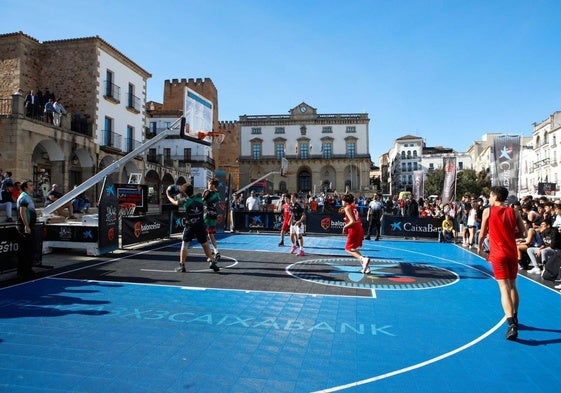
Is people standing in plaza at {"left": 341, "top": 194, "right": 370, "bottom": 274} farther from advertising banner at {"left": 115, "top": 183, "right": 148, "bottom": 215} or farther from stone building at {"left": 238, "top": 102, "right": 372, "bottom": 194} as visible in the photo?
stone building at {"left": 238, "top": 102, "right": 372, "bottom": 194}

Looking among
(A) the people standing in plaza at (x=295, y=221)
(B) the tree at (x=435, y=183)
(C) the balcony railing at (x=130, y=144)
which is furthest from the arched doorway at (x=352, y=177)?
(A) the people standing in plaza at (x=295, y=221)

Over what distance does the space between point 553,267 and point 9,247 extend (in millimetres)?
11802

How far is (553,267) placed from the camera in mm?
8664

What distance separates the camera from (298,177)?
67.9 m

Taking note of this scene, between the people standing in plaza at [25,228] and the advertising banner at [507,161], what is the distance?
53.6ft

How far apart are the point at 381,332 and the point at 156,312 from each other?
328cm

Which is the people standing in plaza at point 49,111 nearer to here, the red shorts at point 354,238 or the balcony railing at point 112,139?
the balcony railing at point 112,139

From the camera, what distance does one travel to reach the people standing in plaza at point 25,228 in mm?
7781

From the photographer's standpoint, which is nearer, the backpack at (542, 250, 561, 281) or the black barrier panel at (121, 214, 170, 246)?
the backpack at (542, 250, 561, 281)

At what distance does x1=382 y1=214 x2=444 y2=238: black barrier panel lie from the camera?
57.0 ft

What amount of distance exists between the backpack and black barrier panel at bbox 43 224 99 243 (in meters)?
11.4

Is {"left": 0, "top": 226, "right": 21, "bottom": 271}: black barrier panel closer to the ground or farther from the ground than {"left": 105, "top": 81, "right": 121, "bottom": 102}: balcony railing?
closer to the ground

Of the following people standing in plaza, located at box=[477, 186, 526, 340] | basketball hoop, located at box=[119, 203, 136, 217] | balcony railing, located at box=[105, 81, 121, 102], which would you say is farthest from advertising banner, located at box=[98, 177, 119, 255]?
balcony railing, located at box=[105, 81, 121, 102]

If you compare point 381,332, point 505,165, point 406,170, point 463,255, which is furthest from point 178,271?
point 406,170
